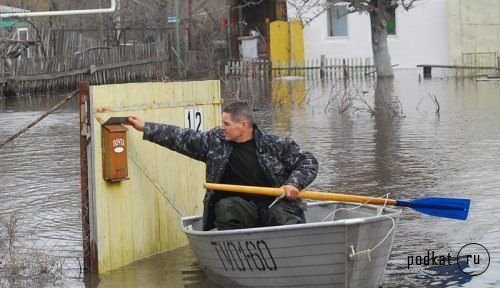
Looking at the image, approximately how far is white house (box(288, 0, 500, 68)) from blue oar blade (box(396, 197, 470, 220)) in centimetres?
3649

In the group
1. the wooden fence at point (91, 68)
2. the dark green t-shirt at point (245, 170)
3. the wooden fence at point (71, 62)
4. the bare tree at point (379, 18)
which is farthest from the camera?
the bare tree at point (379, 18)

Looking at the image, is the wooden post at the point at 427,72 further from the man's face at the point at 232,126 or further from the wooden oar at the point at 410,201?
the man's face at the point at 232,126

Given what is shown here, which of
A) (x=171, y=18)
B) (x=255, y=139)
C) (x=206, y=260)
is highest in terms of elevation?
A: (x=171, y=18)

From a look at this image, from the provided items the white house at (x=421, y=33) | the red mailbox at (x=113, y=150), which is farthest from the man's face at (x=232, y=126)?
the white house at (x=421, y=33)

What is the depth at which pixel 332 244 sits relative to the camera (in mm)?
7172

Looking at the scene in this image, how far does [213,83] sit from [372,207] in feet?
7.71

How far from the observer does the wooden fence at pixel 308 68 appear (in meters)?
42.2

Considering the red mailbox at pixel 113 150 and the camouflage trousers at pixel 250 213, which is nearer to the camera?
the camouflage trousers at pixel 250 213

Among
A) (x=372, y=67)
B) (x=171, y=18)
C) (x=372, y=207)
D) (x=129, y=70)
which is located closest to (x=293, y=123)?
(x=372, y=207)

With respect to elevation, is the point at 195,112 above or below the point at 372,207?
above

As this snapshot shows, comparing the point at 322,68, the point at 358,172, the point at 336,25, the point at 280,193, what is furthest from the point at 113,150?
the point at 336,25

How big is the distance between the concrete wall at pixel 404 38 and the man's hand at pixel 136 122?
3680 cm

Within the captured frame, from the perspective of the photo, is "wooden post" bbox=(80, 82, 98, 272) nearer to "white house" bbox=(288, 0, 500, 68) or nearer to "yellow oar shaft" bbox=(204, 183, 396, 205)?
"yellow oar shaft" bbox=(204, 183, 396, 205)

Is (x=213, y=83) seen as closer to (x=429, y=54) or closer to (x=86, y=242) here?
(x=86, y=242)
